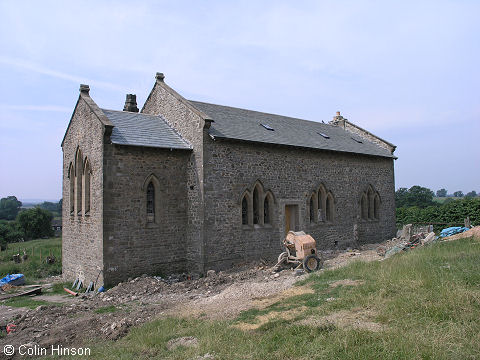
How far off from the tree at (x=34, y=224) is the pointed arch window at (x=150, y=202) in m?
50.6

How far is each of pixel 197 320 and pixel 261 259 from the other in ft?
26.7

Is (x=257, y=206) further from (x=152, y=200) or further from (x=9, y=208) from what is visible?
(x=9, y=208)

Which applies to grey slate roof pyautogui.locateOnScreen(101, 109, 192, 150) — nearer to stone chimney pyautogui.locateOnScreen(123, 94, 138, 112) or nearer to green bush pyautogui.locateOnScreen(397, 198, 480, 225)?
stone chimney pyautogui.locateOnScreen(123, 94, 138, 112)

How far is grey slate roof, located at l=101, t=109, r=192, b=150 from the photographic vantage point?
48.7 ft

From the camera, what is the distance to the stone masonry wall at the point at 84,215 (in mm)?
14344

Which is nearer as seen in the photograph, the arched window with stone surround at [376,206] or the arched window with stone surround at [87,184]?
the arched window with stone surround at [87,184]

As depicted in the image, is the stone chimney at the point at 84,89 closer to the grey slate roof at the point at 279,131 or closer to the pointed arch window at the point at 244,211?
the grey slate roof at the point at 279,131

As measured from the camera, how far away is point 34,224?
57594 millimetres

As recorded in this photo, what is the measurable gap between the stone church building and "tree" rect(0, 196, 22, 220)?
357 feet

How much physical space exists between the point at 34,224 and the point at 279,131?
167 ft

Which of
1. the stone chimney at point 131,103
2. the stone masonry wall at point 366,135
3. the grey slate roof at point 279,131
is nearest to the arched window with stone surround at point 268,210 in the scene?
the grey slate roof at point 279,131

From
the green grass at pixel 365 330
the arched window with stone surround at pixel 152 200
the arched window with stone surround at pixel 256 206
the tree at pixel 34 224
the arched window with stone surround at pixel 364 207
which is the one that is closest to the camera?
the green grass at pixel 365 330

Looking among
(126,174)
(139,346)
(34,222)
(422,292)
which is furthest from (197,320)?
(34,222)

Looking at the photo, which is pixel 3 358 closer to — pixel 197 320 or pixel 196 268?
pixel 197 320
